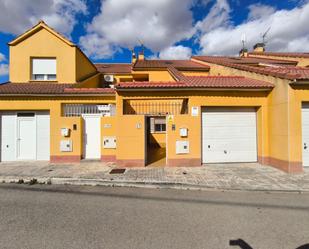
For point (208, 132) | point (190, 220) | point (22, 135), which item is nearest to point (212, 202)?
point (190, 220)

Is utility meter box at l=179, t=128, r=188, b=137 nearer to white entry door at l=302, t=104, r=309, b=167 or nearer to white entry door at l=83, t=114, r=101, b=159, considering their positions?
white entry door at l=83, t=114, r=101, b=159

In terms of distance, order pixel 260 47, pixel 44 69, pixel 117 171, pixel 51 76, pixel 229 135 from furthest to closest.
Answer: pixel 260 47 → pixel 51 76 → pixel 44 69 → pixel 229 135 → pixel 117 171

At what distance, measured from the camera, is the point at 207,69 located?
16.7m

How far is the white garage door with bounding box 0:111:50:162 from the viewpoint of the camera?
10.1 m

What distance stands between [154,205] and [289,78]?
6.44 m

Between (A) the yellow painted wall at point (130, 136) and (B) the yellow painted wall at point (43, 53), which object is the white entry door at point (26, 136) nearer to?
(B) the yellow painted wall at point (43, 53)

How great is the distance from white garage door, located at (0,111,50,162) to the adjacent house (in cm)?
4

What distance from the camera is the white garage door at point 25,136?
10.1 meters

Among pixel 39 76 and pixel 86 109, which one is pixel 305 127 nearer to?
pixel 86 109

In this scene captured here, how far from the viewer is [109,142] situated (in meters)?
9.78

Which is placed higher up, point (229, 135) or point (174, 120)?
point (174, 120)

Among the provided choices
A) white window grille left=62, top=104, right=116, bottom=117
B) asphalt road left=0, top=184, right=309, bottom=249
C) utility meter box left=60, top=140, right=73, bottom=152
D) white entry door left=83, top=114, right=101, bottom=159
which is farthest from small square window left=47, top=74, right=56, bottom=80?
asphalt road left=0, top=184, right=309, bottom=249

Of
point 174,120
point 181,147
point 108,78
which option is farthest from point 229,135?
point 108,78

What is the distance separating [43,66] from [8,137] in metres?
4.88
